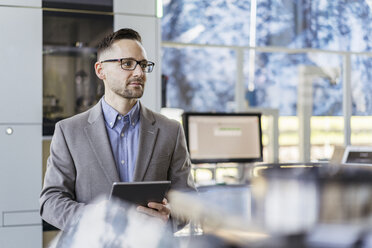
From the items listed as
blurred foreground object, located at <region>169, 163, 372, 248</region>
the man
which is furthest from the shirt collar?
blurred foreground object, located at <region>169, 163, 372, 248</region>

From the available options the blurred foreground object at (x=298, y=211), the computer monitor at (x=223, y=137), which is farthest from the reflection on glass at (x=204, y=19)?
the blurred foreground object at (x=298, y=211)

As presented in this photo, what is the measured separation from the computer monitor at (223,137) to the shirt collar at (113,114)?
5.15ft

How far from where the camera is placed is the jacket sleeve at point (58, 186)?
62.5 inches

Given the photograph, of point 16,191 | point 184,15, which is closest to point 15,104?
point 16,191

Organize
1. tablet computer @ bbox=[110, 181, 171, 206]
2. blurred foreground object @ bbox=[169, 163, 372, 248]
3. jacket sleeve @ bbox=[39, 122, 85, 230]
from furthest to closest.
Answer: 1. jacket sleeve @ bbox=[39, 122, 85, 230]
2. tablet computer @ bbox=[110, 181, 171, 206]
3. blurred foreground object @ bbox=[169, 163, 372, 248]

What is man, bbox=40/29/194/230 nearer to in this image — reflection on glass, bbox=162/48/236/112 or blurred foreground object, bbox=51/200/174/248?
blurred foreground object, bbox=51/200/174/248

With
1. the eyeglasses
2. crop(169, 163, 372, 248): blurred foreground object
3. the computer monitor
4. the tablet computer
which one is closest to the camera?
crop(169, 163, 372, 248): blurred foreground object

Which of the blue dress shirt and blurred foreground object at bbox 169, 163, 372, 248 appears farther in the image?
the blue dress shirt

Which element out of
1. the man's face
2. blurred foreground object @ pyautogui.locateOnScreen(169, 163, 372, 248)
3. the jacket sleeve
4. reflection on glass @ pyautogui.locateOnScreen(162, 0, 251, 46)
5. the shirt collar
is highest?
reflection on glass @ pyautogui.locateOnScreen(162, 0, 251, 46)

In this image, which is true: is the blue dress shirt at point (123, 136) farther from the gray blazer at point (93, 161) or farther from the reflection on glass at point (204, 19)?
the reflection on glass at point (204, 19)

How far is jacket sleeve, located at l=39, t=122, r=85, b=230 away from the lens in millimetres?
1588

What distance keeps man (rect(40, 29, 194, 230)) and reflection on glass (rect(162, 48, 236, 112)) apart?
4702 millimetres

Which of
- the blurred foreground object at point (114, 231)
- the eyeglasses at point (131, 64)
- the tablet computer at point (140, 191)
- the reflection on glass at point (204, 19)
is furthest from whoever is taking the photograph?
the reflection on glass at point (204, 19)

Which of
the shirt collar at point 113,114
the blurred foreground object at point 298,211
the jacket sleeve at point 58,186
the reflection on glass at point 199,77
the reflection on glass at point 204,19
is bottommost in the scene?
the jacket sleeve at point 58,186
